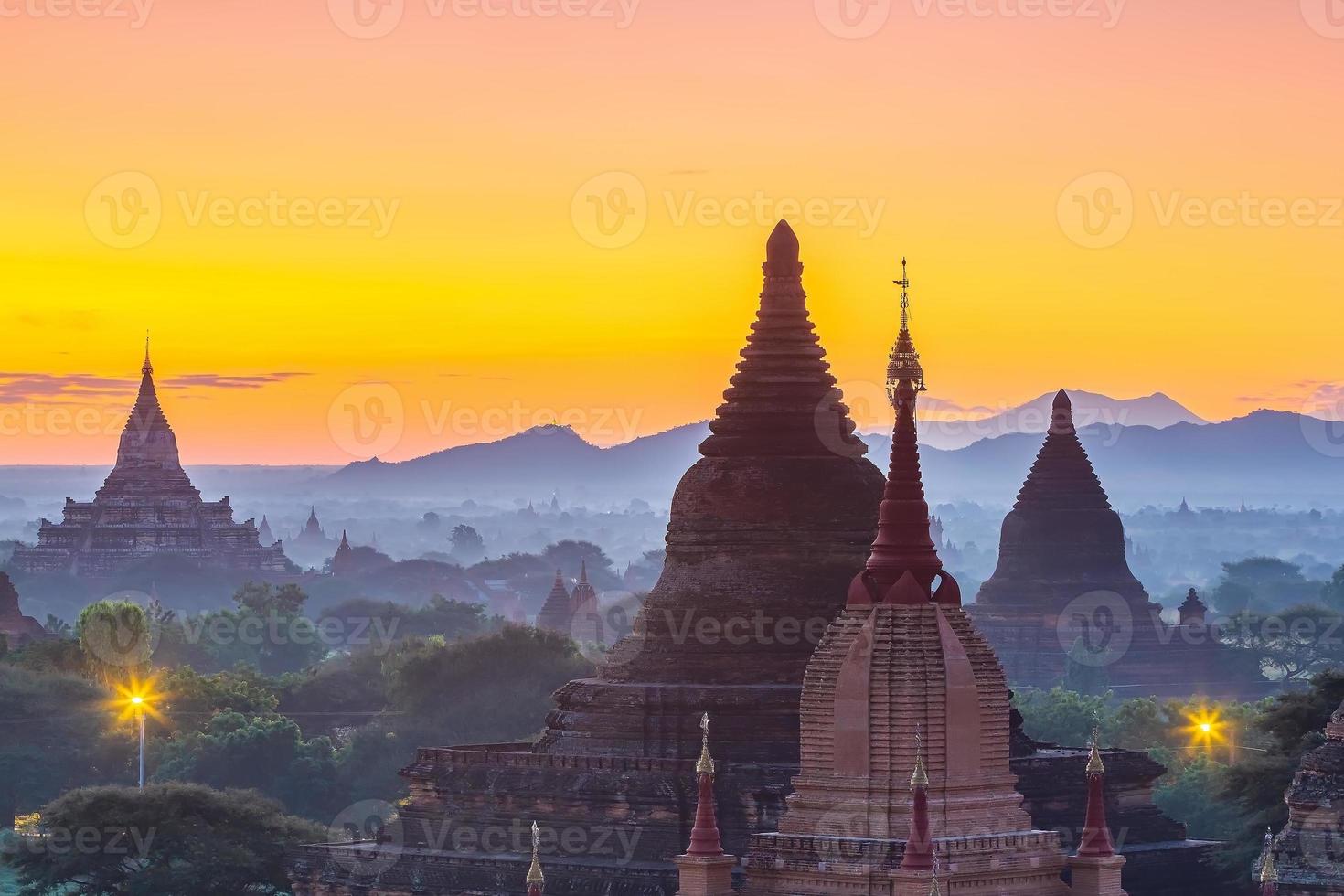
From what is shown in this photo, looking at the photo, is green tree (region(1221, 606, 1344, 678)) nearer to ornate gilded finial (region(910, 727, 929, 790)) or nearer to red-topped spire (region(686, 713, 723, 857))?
red-topped spire (region(686, 713, 723, 857))

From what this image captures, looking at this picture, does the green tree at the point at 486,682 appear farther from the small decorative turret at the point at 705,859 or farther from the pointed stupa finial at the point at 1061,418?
the small decorative turret at the point at 705,859

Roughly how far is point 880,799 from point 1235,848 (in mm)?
14985

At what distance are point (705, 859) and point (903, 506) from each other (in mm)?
4706

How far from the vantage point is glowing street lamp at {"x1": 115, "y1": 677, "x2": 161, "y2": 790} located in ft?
290

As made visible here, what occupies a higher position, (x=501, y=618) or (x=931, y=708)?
(x=501, y=618)

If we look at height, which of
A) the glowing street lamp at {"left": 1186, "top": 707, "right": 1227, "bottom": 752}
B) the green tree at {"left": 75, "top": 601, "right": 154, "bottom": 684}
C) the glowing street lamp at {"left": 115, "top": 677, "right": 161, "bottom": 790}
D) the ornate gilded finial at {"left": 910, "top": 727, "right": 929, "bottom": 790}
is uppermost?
the green tree at {"left": 75, "top": 601, "right": 154, "bottom": 684}

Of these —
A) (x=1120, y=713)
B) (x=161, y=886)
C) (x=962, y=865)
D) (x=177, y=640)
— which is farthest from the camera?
(x=177, y=640)

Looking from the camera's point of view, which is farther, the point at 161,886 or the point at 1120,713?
the point at 1120,713

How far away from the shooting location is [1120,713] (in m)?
91.4

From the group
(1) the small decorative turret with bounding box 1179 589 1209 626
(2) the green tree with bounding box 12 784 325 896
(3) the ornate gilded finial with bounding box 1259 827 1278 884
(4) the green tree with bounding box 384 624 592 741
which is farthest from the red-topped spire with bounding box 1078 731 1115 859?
(1) the small decorative turret with bounding box 1179 589 1209 626

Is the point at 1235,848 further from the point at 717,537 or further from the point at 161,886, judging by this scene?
the point at 161,886

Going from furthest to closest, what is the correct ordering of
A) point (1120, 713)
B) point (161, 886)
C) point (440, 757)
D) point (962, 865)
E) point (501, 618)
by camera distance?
1. point (501, 618)
2. point (1120, 713)
3. point (161, 886)
4. point (440, 757)
5. point (962, 865)

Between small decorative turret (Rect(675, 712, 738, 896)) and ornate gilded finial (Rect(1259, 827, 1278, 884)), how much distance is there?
20.4ft

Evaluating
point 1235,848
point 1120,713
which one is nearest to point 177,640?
point 1120,713
